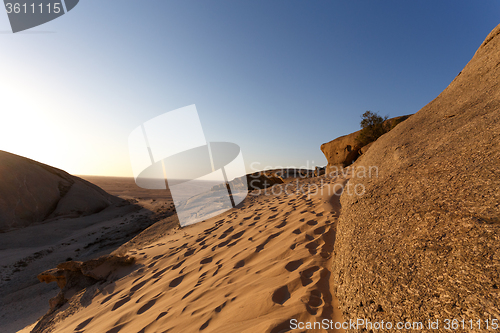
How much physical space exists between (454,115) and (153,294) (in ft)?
16.1

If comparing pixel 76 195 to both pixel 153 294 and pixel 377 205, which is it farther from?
pixel 377 205

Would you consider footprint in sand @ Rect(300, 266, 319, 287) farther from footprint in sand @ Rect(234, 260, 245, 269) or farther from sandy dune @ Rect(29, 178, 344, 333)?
footprint in sand @ Rect(234, 260, 245, 269)

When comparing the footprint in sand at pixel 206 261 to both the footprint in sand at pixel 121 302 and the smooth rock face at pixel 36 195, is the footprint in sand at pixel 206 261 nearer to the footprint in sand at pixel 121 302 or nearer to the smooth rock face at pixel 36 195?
the footprint in sand at pixel 121 302

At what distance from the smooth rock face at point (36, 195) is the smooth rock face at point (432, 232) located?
1518cm

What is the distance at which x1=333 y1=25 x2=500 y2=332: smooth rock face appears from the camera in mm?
1072

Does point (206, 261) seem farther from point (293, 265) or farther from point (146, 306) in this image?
point (293, 265)

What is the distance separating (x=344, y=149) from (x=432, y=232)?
14006 millimetres

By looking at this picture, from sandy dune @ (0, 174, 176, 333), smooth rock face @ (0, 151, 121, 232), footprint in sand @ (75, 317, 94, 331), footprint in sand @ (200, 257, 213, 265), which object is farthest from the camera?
smooth rock face @ (0, 151, 121, 232)

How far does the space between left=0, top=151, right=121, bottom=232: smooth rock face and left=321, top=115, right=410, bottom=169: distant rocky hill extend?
16.7 meters

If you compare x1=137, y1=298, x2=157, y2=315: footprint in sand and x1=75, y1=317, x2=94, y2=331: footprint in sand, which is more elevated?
x1=137, y1=298, x2=157, y2=315: footprint in sand

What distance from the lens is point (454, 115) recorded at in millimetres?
2926

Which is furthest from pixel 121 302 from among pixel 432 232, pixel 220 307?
pixel 432 232

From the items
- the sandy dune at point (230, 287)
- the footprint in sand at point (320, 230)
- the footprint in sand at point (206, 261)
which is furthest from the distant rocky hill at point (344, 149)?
the footprint in sand at point (206, 261)

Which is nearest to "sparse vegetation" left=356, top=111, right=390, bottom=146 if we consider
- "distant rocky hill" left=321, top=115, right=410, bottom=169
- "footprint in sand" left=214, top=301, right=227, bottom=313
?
"distant rocky hill" left=321, top=115, right=410, bottom=169
